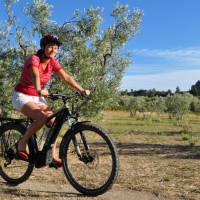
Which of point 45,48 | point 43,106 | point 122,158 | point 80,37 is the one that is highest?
point 80,37

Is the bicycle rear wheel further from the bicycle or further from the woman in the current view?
the woman

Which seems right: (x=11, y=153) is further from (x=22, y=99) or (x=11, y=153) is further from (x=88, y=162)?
(x=88, y=162)

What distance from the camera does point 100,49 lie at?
46.6ft

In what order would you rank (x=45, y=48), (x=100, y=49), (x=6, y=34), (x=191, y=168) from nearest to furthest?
1. (x=45, y=48)
2. (x=191, y=168)
3. (x=6, y=34)
4. (x=100, y=49)

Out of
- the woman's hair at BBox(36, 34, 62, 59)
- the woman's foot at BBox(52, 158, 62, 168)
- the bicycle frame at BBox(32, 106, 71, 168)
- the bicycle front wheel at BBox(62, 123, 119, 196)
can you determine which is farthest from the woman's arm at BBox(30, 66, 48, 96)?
the woman's foot at BBox(52, 158, 62, 168)

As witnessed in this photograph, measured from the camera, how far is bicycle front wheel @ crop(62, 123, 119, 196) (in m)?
6.93

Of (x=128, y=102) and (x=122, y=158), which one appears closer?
(x=122, y=158)

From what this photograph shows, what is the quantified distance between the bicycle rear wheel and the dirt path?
15 centimetres

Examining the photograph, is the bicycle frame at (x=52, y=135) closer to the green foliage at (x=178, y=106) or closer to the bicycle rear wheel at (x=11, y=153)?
the bicycle rear wheel at (x=11, y=153)

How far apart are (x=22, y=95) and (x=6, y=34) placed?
5955mm

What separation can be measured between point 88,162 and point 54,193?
2.26 ft

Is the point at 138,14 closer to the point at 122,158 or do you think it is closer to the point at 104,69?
the point at 104,69

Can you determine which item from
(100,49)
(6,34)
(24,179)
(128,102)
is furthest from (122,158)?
(128,102)

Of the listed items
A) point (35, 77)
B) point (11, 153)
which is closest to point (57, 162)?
point (11, 153)
